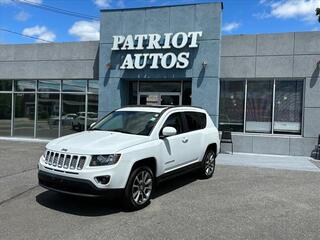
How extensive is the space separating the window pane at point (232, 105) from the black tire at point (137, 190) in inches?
339

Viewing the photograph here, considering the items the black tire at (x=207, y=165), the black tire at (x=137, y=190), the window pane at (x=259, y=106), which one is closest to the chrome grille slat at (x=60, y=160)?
the black tire at (x=137, y=190)

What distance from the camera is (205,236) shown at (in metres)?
5.07

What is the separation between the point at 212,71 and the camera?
14.0m

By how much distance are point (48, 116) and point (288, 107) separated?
10990 millimetres

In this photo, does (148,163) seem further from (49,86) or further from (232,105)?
(49,86)

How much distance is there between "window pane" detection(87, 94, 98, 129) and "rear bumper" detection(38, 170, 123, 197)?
414 inches

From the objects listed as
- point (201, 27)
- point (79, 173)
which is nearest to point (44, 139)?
point (201, 27)

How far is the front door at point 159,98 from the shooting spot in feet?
50.4

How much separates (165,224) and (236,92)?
9.92 m

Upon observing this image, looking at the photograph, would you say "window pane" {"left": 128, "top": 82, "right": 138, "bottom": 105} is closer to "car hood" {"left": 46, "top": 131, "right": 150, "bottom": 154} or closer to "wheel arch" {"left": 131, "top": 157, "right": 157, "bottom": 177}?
"car hood" {"left": 46, "top": 131, "right": 150, "bottom": 154}

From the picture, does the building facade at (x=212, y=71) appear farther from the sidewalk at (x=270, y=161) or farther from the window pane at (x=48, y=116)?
the window pane at (x=48, y=116)

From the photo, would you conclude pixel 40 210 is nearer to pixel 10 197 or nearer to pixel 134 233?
pixel 10 197

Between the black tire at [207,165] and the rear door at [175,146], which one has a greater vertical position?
the rear door at [175,146]

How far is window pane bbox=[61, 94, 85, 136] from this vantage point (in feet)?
55.2
